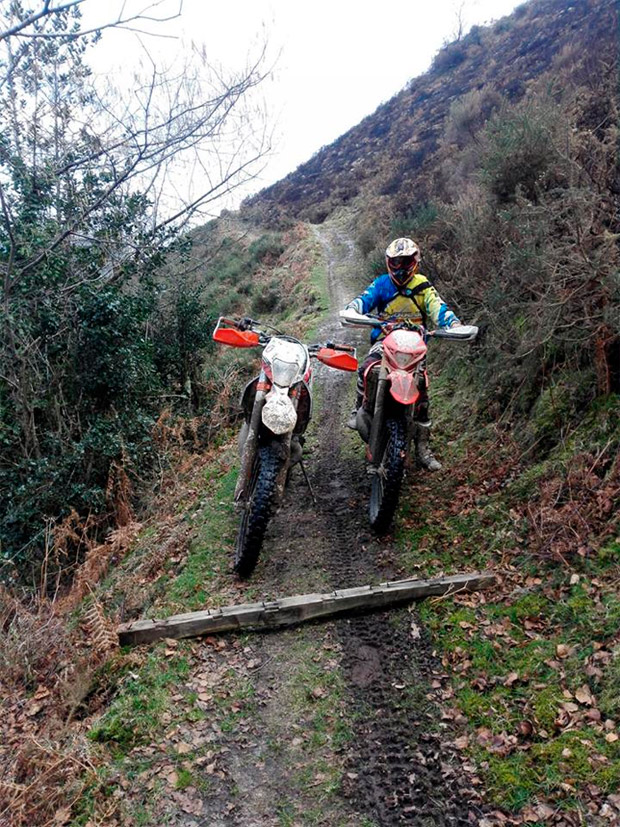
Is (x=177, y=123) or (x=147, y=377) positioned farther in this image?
(x=147, y=377)

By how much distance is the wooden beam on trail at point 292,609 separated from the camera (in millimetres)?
4445

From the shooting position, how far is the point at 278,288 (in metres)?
22.7

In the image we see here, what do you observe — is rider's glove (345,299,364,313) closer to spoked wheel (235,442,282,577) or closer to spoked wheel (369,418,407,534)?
spoked wheel (369,418,407,534)

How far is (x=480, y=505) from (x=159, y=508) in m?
4.59

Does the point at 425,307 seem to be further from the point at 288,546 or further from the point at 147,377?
the point at 147,377

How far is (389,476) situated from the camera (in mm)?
5188

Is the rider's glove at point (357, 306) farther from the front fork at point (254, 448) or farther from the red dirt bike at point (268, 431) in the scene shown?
the front fork at point (254, 448)

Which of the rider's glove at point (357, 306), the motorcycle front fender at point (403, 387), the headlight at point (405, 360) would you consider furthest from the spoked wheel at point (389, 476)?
the rider's glove at point (357, 306)

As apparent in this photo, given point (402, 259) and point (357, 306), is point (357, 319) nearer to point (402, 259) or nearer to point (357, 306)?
point (357, 306)

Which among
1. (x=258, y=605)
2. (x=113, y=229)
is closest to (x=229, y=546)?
(x=258, y=605)

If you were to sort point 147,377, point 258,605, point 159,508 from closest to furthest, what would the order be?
point 258,605 → point 159,508 → point 147,377

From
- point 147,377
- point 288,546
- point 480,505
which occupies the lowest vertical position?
point 480,505

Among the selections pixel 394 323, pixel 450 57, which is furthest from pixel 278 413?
pixel 450 57

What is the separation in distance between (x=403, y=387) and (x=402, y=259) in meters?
1.60
